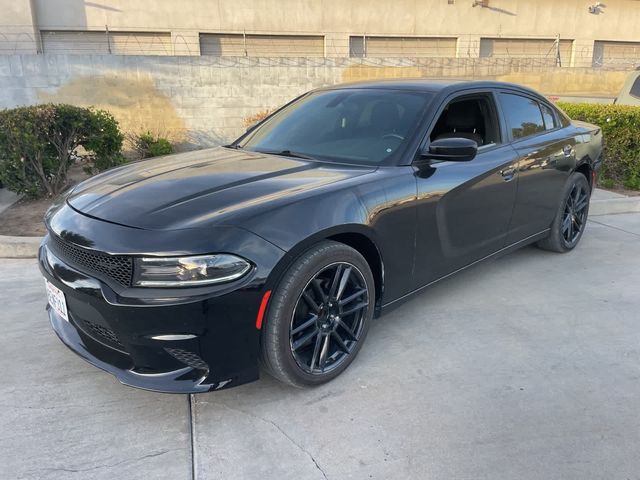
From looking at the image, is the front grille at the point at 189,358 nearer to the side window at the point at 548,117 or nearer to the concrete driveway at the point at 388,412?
the concrete driveway at the point at 388,412

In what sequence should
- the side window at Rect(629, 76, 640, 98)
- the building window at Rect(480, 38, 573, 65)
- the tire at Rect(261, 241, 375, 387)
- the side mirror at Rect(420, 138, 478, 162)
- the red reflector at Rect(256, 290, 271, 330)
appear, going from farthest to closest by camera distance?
the building window at Rect(480, 38, 573, 65), the side window at Rect(629, 76, 640, 98), the side mirror at Rect(420, 138, 478, 162), the tire at Rect(261, 241, 375, 387), the red reflector at Rect(256, 290, 271, 330)

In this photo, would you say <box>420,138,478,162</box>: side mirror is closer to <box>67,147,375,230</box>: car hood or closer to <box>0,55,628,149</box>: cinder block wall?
<box>67,147,375,230</box>: car hood

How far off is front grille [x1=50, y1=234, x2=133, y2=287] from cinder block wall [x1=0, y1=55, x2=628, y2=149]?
9064mm

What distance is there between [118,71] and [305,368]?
9846 millimetres

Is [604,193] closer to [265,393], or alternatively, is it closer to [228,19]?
[265,393]

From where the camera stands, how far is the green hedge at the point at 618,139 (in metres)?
7.33

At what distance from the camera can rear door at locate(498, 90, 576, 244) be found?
4117mm

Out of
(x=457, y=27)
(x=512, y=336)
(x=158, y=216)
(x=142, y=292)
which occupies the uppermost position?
(x=457, y=27)

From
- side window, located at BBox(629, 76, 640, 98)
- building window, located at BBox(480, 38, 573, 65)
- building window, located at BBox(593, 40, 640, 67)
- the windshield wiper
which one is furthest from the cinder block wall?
building window, located at BBox(593, 40, 640, 67)

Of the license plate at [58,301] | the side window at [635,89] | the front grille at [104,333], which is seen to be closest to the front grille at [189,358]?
the front grille at [104,333]

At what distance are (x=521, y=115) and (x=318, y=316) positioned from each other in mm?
2683

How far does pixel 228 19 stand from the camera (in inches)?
867

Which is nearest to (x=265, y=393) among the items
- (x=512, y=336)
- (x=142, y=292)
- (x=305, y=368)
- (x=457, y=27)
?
(x=305, y=368)

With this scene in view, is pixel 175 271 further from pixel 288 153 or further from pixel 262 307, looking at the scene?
pixel 288 153
